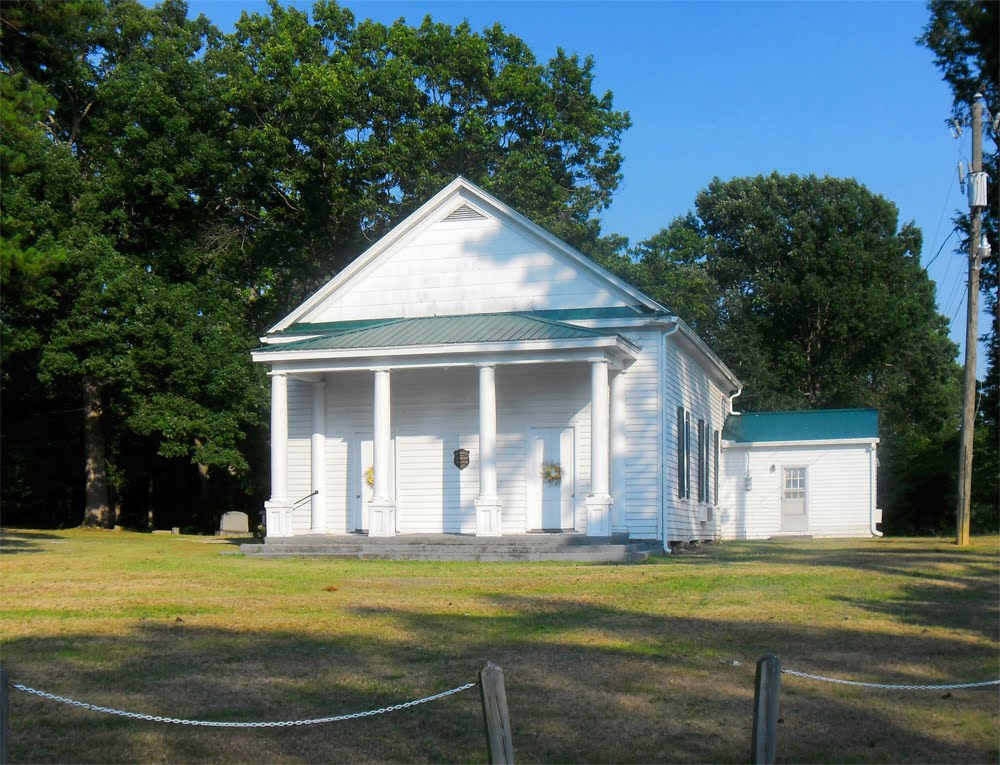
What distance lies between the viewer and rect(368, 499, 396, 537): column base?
23734mm

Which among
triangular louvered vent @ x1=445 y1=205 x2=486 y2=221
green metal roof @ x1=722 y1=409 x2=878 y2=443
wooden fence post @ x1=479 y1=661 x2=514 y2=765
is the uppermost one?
triangular louvered vent @ x1=445 y1=205 x2=486 y2=221

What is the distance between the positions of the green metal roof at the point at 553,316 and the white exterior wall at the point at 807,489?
11.1 metres

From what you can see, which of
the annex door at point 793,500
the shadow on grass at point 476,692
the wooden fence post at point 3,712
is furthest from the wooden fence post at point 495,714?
the annex door at point 793,500

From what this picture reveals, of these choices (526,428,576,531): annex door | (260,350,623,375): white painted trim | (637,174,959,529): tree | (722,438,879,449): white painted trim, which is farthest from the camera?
(637,174,959,529): tree

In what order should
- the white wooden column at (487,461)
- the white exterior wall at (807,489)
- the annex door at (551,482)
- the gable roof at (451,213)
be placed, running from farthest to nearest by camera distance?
the white exterior wall at (807,489)
the gable roof at (451,213)
the annex door at (551,482)
the white wooden column at (487,461)

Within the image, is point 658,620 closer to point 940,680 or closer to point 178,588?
point 940,680

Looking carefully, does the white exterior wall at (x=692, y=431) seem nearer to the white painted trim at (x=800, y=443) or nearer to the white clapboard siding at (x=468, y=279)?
the white painted trim at (x=800, y=443)

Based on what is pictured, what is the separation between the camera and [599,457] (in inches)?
893

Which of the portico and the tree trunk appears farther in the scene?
the tree trunk

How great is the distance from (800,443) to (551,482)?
11.9 m

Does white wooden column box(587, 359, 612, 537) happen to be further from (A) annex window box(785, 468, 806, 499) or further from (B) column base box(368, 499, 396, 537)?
(A) annex window box(785, 468, 806, 499)

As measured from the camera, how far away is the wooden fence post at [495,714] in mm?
6113

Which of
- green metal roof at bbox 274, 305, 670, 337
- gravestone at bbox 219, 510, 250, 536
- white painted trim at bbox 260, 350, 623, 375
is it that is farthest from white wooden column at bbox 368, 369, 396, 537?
gravestone at bbox 219, 510, 250, 536

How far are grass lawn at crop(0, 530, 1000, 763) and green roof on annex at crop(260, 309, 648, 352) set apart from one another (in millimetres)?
6690
